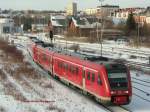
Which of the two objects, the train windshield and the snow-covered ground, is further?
the train windshield

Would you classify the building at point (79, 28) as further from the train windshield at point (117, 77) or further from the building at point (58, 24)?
the train windshield at point (117, 77)

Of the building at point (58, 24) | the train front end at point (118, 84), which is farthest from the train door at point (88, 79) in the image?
the building at point (58, 24)

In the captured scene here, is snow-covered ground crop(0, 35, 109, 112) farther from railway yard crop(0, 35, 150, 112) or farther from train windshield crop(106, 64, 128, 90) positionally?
train windshield crop(106, 64, 128, 90)

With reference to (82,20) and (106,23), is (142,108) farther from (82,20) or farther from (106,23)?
(106,23)

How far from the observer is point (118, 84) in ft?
72.3

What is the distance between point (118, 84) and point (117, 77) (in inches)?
13.8

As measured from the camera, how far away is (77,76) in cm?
2675

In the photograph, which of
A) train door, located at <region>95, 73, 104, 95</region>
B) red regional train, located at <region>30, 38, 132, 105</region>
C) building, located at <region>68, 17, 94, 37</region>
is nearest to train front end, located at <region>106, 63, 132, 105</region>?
red regional train, located at <region>30, 38, 132, 105</region>

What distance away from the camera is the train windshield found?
21984 mm

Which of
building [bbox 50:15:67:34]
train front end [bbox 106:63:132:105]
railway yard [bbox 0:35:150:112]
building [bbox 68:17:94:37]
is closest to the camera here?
railway yard [bbox 0:35:150:112]

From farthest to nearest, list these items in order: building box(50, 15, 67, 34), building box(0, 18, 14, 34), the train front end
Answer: building box(0, 18, 14, 34) → building box(50, 15, 67, 34) → the train front end

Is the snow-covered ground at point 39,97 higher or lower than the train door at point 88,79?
lower

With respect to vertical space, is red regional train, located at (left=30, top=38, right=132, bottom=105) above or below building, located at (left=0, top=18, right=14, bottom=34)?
above

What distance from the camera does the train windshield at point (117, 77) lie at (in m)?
22.0
